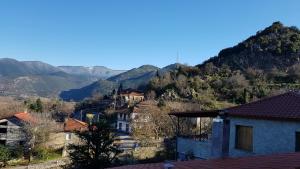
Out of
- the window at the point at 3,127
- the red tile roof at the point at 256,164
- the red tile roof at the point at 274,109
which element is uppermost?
the red tile roof at the point at 274,109

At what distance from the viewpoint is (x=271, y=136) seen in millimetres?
17516

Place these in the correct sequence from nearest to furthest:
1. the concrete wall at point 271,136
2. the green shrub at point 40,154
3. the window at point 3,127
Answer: the concrete wall at point 271,136, the green shrub at point 40,154, the window at point 3,127

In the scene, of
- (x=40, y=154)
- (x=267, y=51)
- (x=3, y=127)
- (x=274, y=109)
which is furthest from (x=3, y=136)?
(x=267, y=51)

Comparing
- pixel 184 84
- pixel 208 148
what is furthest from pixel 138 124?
pixel 208 148

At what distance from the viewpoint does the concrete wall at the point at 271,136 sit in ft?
54.3

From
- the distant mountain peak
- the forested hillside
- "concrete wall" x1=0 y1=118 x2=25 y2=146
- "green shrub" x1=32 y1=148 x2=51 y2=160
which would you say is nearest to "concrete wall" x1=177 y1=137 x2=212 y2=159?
"green shrub" x1=32 y1=148 x2=51 y2=160

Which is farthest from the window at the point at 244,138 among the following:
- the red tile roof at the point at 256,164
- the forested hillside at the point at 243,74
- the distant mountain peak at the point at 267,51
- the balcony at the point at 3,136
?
the distant mountain peak at the point at 267,51

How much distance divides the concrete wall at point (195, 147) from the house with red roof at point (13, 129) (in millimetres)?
35313

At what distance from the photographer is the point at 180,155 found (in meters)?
24.1

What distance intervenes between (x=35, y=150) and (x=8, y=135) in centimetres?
942

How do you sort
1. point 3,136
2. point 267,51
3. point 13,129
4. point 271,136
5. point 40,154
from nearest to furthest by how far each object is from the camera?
point 271,136 < point 40,154 < point 13,129 < point 3,136 < point 267,51

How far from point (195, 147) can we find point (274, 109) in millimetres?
5610

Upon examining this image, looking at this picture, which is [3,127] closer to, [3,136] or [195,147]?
[3,136]

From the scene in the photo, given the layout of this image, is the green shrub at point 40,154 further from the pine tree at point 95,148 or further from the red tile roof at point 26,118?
the pine tree at point 95,148
